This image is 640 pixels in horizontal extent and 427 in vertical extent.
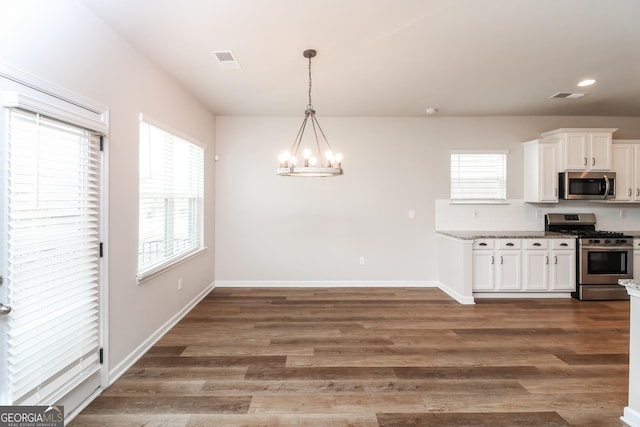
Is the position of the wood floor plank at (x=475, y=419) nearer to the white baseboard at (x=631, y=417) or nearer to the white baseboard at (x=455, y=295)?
the white baseboard at (x=631, y=417)

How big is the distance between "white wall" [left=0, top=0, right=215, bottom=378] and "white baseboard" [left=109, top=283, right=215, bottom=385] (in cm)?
4

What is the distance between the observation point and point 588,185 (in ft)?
14.9

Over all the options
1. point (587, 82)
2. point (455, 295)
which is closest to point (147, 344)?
point (455, 295)

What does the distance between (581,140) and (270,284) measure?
516 centimetres

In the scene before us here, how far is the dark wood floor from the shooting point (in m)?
2.04

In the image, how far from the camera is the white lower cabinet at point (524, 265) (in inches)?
170

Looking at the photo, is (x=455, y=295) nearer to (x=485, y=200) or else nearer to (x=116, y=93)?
(x=485, y=200)

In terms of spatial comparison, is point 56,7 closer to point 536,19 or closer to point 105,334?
point 105,334

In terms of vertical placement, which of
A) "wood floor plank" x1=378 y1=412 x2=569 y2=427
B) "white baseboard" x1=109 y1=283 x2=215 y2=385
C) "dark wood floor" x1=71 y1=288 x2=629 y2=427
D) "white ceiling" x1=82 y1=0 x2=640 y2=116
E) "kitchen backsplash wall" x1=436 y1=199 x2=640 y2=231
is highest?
"white ceiling" x1=82 y1=0 x2=640 y2=116

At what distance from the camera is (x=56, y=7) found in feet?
6.11

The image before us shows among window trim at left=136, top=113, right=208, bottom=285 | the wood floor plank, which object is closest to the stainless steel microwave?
the wood floor plank

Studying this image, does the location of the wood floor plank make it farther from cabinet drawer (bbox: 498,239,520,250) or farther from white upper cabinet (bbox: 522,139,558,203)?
white upper cabinet (bbox: 522,139,558,203)

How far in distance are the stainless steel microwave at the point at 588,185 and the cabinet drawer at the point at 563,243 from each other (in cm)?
65

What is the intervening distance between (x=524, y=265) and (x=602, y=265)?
1097 millimetres
